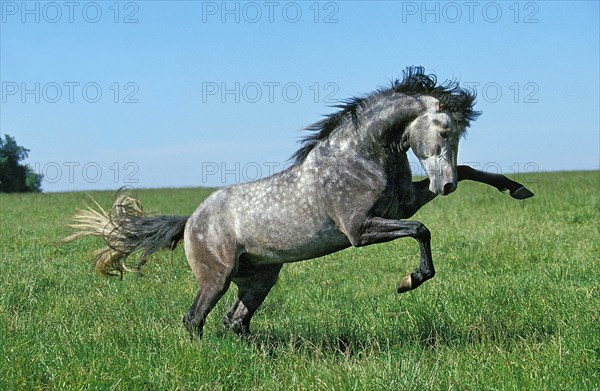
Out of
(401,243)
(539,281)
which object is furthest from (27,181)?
(539,281)

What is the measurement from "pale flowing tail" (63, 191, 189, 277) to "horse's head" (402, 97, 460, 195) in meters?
2.72

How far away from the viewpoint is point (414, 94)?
20.9ft

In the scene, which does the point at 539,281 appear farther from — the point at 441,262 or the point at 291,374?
the point at 291,374

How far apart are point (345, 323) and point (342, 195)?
1617mm

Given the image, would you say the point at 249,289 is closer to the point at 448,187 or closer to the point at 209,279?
the point at 209,279

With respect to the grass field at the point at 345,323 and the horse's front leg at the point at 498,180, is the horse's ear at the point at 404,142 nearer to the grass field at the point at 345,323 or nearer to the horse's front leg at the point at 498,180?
the horse's front leg at the point at 498,180

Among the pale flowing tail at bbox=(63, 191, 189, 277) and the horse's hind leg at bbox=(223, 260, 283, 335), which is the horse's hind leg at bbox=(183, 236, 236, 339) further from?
the pale flowing tail at bbox=(63, 191, 189, 277)

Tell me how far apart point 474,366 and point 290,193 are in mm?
2169

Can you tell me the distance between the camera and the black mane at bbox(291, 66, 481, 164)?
245 inches

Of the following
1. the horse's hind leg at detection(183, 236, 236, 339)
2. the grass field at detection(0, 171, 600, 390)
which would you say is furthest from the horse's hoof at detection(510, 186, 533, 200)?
the horse's hind leg at detection(183, 236, 236, 339)

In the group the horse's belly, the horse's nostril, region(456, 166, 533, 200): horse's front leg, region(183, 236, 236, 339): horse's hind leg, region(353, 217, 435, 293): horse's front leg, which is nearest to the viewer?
region(353, 217, 435, 293): horse's front leg

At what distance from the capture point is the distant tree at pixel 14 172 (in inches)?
2813

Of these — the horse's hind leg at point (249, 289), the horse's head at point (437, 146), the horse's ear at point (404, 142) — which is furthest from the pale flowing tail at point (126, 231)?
the horse's head at point (437, 146)

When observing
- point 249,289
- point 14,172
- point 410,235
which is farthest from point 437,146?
point 14,172
